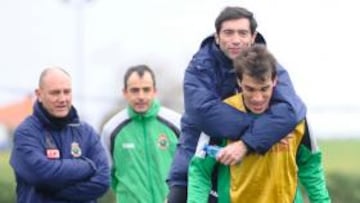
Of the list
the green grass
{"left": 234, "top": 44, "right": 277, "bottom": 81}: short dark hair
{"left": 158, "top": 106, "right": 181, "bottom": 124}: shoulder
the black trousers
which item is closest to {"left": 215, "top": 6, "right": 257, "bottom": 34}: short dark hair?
{"left": 234, "top": 44, "right": 277, "bottom": 81}: short dark hair

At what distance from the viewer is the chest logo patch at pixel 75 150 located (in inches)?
291

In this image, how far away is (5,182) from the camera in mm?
13023

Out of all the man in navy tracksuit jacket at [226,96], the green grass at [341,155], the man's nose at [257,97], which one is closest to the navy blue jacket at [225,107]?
the man in navy tracksuit jacket at [226,96]

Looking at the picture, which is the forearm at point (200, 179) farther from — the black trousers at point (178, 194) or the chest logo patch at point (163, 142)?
the chest logo patch at point (163, 142)

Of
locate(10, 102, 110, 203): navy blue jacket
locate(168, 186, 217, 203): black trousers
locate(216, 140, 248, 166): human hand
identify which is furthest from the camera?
locate(10, 102, 110, 203): navy blue jacket

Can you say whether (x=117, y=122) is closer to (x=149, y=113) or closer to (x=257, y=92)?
(x=149, y=113)

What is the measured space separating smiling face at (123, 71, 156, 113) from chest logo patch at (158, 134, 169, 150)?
0.22 meters

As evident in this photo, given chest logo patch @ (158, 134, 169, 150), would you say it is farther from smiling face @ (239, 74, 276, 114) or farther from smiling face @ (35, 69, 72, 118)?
smiling face @ (239, 74, 276, 114)

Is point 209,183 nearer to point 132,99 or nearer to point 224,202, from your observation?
point 224,202

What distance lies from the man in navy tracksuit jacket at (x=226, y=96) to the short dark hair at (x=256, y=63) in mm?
166

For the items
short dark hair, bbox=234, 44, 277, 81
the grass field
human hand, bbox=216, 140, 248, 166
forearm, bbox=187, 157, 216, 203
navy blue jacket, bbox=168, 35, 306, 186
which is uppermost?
short dark hair, bbox=234, 44, 277, 81

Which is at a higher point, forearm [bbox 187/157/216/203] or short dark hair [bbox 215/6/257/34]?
short dark hair [bbox 215/6/257/34]

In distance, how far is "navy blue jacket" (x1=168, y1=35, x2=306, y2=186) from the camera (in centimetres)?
566

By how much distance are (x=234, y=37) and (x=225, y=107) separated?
1.22 feet
